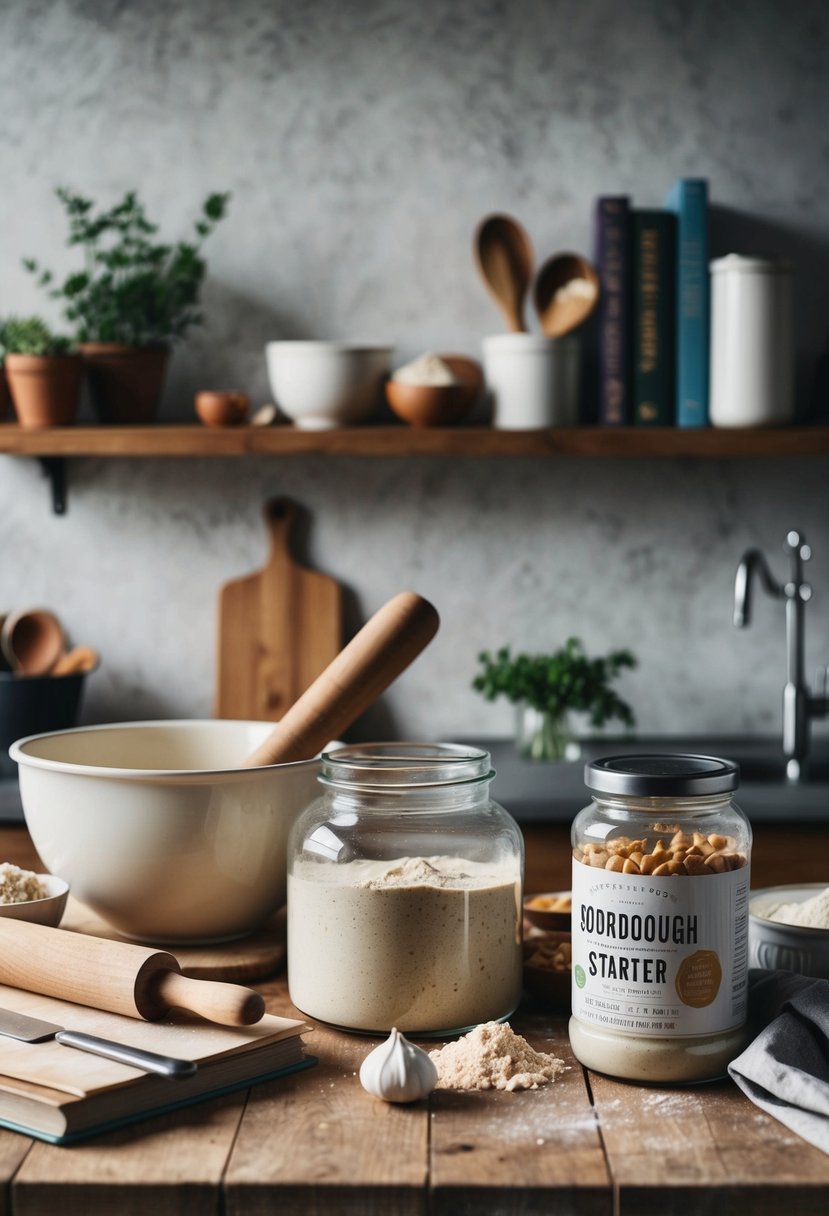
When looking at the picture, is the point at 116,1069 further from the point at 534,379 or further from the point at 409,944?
the point at 534,379

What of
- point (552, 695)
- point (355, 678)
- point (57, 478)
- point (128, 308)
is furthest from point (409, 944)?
point (57, 478)

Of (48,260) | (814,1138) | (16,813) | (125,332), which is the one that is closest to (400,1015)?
(814,1138)

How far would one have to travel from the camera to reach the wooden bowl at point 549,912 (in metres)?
1.09

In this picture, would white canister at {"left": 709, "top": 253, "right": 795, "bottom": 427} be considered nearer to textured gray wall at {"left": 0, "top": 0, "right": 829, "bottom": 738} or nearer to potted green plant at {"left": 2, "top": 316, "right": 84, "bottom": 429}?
textured gray wall at {"left": 0, "top": 0, "right": 829, "bottom": 738}

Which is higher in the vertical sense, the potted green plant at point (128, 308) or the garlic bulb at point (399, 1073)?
the potted green plant at point (128, 308)

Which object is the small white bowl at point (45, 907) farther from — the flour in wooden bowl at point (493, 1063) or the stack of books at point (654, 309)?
the stack of books at point (654, 309)

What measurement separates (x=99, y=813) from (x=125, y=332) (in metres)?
1.48

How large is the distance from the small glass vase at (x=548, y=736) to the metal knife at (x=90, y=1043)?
1.44m

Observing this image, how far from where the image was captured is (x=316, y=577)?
8.02ft

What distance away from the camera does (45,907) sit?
105cm

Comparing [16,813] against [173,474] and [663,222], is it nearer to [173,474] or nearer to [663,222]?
[173,474]

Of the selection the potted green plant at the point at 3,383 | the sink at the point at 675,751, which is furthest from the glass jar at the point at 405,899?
the potted green plant at the point at 3,383

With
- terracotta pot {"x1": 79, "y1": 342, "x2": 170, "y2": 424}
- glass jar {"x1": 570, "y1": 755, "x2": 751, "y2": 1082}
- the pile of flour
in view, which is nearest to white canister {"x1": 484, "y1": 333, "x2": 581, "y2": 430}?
terracotta pot {"x1": 79, "y1": 342, "x2": 170, "y2": 424}

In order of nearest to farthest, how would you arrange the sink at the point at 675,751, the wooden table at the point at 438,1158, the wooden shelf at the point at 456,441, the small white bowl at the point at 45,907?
the wooden table at the point at 438,1158 → the small white bowl at the point at 45,907 → the sink at the point at 675,751 → the wooden shelf at the point at 456,441
